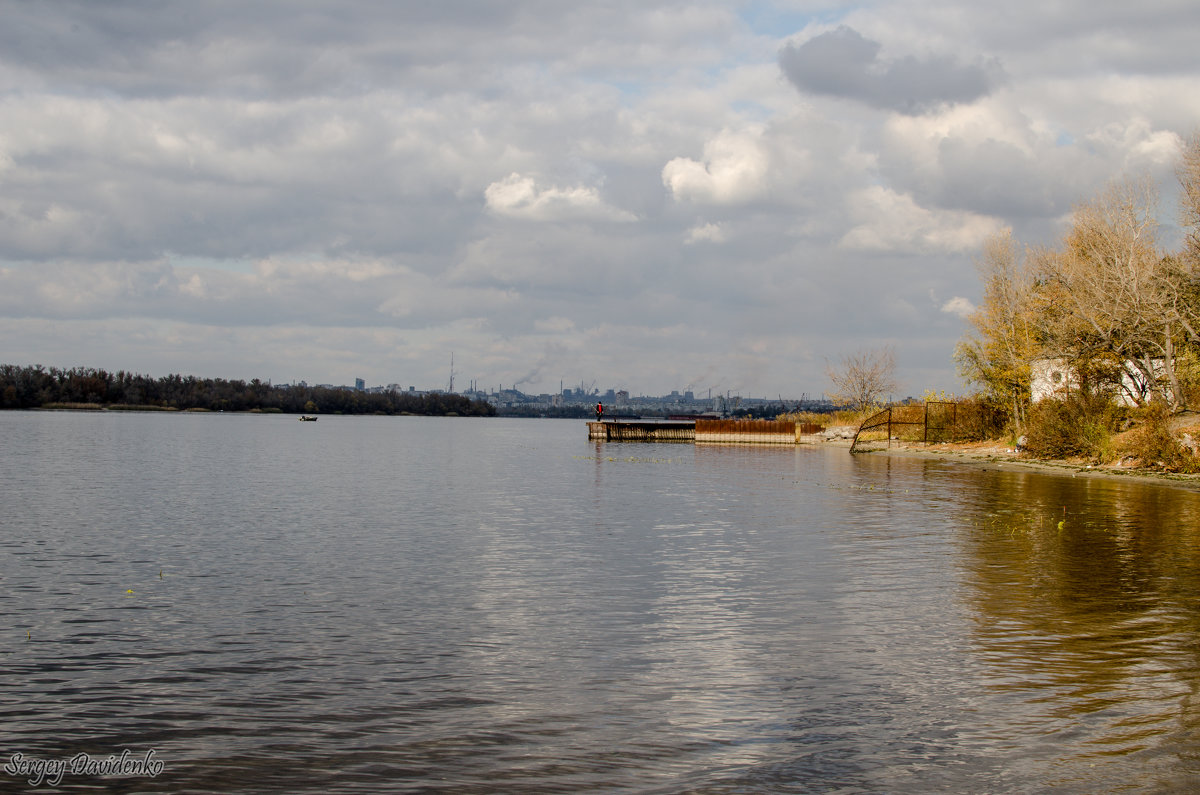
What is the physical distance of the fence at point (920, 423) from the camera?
2675 inches

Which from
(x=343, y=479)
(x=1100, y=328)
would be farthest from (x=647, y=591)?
(x=1100, y=328)

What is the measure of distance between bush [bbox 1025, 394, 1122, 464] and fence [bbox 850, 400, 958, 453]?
14576mm

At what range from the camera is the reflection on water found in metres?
7.95

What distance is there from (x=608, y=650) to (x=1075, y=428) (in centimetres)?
4453

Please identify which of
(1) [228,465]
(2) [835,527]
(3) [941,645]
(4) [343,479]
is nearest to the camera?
(3) [941,645]

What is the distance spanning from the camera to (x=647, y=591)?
1582 cm

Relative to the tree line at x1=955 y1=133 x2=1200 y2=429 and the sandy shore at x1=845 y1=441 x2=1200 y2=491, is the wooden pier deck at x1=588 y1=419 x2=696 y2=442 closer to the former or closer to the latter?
the sandy shore at x1=845 y1=441 x2=1200 y2=491

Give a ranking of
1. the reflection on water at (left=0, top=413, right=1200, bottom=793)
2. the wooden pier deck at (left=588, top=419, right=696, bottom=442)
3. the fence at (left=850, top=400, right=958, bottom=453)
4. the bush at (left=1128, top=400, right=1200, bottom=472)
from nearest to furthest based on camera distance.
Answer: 1. the reflection on water at (left=0, top=413, right=1200, bottom=793)
2. the bush at (left=1128, top=400, right=1200, bottom=472)
3. the fence at (left=850, top=400, right=958, bottom=453)
4. the wooden pier deck at (left=588, top=419, right=696, bottom=442)

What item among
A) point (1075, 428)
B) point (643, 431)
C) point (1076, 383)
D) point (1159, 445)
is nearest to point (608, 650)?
point (1159, 445)

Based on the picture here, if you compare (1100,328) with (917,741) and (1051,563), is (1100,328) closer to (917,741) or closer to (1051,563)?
(1051,563)

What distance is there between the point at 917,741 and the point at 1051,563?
37.1ft

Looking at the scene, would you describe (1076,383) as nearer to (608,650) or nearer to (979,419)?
(979,419)

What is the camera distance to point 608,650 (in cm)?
1178

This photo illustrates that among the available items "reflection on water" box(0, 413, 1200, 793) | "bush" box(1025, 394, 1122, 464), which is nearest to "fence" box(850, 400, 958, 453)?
"bush" box(1025, 394, 1122, 464)
